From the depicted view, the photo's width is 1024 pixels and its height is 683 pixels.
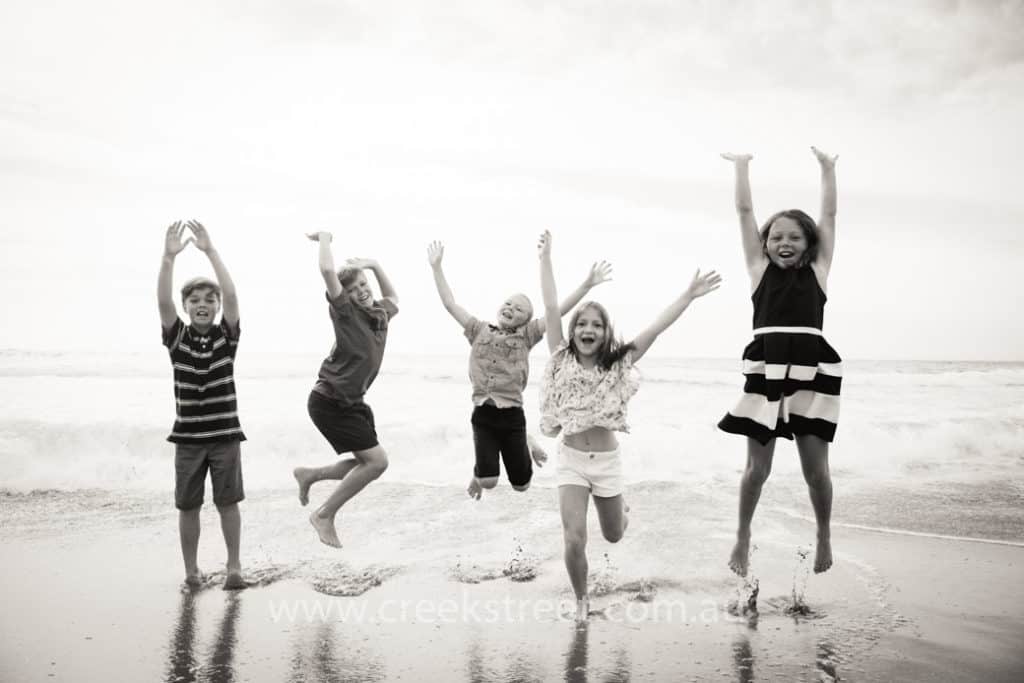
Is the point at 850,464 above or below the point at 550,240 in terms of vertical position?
below

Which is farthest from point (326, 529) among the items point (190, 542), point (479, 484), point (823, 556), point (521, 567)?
point (823, 556)

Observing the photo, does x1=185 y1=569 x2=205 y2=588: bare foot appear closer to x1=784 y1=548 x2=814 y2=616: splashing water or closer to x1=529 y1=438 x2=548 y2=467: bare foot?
x1=529 y1=438 x2=548 y2=467: bare foot

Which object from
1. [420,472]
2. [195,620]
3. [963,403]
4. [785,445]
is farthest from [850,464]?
[963,403]

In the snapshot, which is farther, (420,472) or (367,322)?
(420,472)

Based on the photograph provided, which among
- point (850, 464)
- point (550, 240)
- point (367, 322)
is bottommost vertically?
point (850, 464)

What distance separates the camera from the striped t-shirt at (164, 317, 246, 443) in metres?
5.25

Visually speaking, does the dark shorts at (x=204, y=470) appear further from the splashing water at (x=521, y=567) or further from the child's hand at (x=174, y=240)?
the splashing water at (x=521, y=567)

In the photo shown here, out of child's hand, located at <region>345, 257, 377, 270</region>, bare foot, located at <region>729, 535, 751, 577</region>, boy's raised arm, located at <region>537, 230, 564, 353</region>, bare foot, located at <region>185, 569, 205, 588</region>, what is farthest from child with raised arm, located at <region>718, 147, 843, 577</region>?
bare foot, located at <region>185, 569, 205, 588</region>

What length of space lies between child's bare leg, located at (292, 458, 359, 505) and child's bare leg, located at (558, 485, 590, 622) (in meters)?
1.84

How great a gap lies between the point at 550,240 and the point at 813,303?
152cm

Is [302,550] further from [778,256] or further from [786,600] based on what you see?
[778,256]

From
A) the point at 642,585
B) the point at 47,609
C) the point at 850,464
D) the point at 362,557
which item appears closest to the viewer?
the point at 47,609

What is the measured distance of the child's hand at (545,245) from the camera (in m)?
5.16

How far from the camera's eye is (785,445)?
12.8 metres
